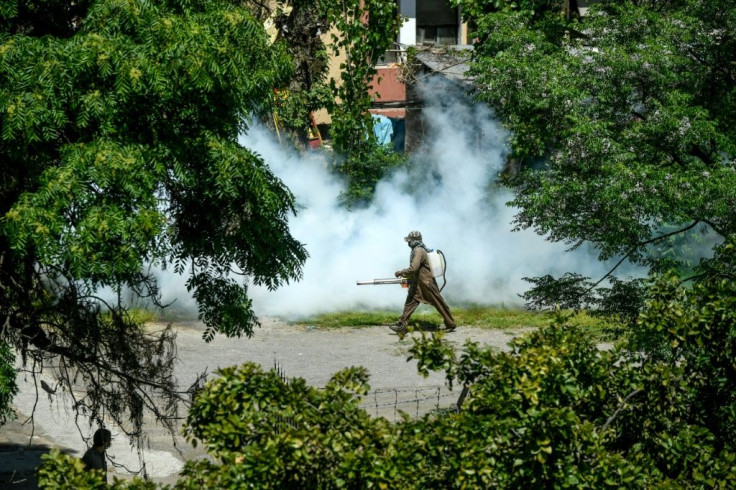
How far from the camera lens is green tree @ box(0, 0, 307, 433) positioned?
7297 mm

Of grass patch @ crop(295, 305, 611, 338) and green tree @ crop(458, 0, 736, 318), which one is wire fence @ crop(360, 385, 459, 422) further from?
grass patch @ crop(295, 305, 611, 338)

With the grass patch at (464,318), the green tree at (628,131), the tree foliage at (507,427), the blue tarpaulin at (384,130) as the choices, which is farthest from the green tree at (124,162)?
the blue tarpaulin at (384,130)

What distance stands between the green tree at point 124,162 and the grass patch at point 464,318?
848 centimetres

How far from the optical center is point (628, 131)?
11695mm

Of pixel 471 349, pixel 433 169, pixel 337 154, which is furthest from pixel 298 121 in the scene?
pixel 471 349

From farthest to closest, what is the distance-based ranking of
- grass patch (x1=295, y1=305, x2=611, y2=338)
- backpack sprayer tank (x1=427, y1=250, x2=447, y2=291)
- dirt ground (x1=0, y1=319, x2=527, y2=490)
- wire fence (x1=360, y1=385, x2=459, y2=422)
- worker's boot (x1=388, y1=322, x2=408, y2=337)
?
grass patch (x1=295, y1=305, x2=611, y2=338), backpack sprayer tank (x1=427, y1=250, x2=447, y2=291), worker's boot (x1=388, y1=322, x2=408, y2=337), wire fence (x1=360, y1=385, x2=459, y2=422), dirt ground (x1=0, y1=319, x2=527, y2=490)

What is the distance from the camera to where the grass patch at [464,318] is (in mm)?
17453

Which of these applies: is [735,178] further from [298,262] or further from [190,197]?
[190,197]

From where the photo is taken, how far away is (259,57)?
870 centimetres

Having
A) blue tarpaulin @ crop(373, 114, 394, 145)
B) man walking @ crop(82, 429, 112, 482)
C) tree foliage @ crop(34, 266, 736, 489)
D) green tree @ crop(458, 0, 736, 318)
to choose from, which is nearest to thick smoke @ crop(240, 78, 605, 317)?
blue tarpaulin @ crop(373, 114, 394, 145)

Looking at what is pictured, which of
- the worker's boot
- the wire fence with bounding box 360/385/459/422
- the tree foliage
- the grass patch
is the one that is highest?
the grass patch

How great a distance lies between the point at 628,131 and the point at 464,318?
6.82 meters

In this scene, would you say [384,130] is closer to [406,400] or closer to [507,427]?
[406,400]

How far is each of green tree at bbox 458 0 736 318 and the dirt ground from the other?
8.07 ft
